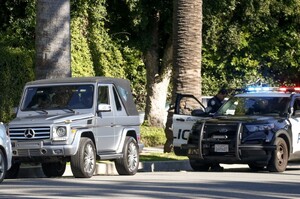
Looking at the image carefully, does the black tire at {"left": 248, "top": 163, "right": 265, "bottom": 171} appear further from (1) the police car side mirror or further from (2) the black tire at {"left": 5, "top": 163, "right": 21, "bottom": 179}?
(2) the black tire at {"left": 5, "top": 163, "right": 21, "bottom": 179}

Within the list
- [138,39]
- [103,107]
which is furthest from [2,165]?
[138,39]

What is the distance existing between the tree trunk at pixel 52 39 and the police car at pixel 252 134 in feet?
11.6

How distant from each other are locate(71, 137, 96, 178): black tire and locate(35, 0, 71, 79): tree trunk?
439 cm

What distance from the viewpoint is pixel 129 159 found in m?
20.3

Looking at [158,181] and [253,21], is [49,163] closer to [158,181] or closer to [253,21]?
[158,181]

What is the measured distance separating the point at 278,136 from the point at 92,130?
424 cm

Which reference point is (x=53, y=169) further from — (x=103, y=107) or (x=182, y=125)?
(x=182, y=125)

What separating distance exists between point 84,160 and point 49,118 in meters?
1.05

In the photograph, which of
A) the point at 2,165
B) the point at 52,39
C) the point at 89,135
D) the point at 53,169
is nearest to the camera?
the point at 2,165

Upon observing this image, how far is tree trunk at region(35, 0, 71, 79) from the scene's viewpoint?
2305 cm

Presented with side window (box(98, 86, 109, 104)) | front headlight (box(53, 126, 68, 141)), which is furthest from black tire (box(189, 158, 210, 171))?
front headlight (box(53, 126, 68, 141))

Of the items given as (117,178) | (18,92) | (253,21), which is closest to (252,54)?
(253,21)

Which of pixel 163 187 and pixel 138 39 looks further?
pixel 138 39

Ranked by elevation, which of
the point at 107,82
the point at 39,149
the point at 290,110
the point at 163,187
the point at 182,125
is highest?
the point at 107,82
